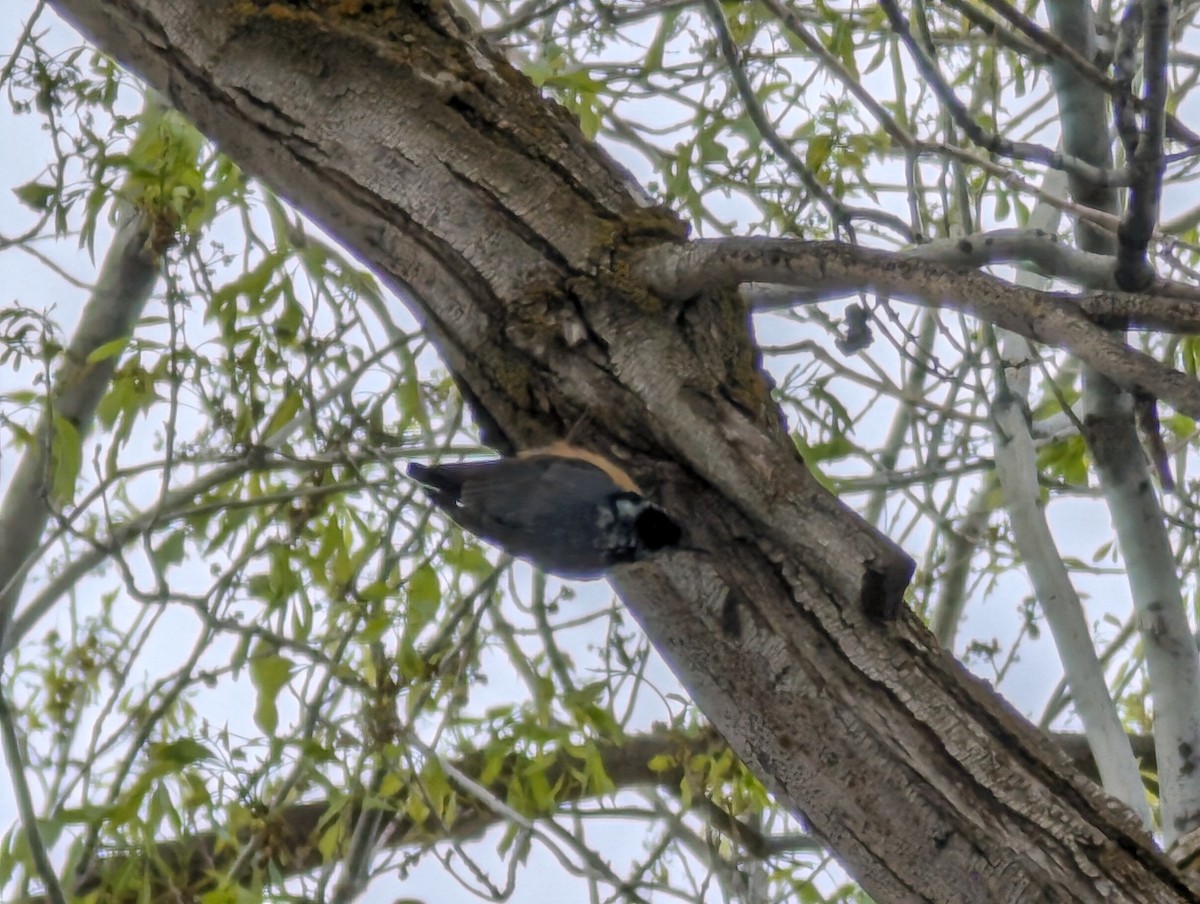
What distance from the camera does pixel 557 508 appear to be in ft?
4.24

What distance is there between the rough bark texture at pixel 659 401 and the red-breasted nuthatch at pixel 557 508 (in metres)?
0.03

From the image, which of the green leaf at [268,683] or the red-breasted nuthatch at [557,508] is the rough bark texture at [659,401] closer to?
the red-breasted nuthatch at [557,508]

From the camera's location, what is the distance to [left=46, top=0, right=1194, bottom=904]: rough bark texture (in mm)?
1069

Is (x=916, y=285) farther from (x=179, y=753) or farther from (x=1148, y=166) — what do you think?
(x=179, y=753)

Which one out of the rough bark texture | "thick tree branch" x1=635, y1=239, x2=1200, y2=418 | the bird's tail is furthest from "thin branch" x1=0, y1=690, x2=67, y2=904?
"thick tree branch" x1=635, y1=239, x2=1200, y2=418

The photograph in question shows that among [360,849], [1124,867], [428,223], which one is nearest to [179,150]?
[428,223]

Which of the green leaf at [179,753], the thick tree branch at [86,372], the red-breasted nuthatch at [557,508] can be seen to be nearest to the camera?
the red-breasted nuthatch at [557,508]

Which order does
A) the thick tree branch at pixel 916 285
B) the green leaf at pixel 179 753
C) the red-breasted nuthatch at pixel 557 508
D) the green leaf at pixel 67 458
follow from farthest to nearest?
the green leaf at pixel 67 458, the green leaf at pixel 179 753, the red-breasted nuthatch at pixel 557 508, the thick tree branch at pixel 916 285

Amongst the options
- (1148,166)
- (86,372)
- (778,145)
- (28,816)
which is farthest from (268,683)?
(1148,166)

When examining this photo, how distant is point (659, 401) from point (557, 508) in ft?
0.57

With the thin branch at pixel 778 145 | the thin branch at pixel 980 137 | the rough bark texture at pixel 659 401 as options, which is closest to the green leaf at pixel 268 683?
the rough bark texture at pixel 659 401

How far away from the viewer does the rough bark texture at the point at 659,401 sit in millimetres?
1069

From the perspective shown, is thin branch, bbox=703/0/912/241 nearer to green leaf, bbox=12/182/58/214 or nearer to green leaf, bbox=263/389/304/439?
green leaf, bbox=263/389/304/439

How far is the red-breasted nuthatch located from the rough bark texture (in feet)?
0.09
